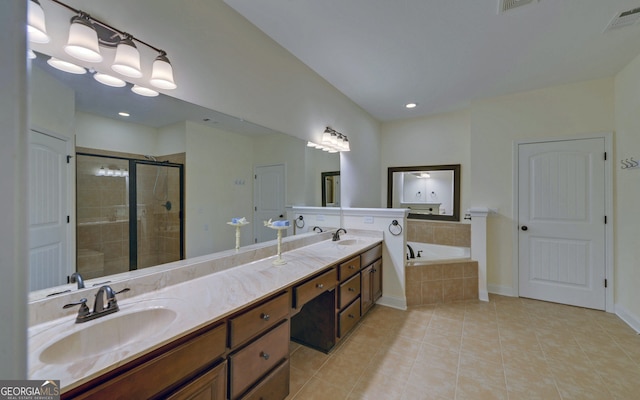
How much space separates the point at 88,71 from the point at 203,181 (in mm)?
762

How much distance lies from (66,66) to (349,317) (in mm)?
2445

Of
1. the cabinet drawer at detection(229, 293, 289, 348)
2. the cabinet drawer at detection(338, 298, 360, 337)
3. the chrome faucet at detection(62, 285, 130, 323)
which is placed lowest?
the cabinet drawer at detection(338, 298, 360, 337)

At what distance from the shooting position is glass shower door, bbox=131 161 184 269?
1.38 meters

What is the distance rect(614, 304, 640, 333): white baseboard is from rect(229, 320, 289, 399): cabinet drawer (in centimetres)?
337

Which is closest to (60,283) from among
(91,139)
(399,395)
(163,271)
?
(163,271)

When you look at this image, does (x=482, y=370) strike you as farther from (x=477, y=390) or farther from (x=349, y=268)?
(x=349, y=268)

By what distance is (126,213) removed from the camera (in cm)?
132

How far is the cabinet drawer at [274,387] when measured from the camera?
4.25 ft

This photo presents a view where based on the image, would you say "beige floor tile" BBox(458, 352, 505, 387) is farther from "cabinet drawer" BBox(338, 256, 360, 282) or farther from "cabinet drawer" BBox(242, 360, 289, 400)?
"cabinet drawer" BBox(242, 360, 289, 400)

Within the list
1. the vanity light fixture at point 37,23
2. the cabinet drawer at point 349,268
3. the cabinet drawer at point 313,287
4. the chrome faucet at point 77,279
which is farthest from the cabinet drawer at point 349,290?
the vanity light fixture at point 37,23

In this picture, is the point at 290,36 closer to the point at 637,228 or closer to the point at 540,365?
the point at 540,365

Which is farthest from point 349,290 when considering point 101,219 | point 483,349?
point 101,219

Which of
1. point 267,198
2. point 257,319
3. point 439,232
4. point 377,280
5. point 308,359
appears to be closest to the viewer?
point 257,319

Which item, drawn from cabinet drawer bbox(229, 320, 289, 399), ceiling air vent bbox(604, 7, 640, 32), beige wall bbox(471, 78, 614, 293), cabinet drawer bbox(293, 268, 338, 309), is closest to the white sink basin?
cabinet drawer bbox(229, 320, 289, 399)
